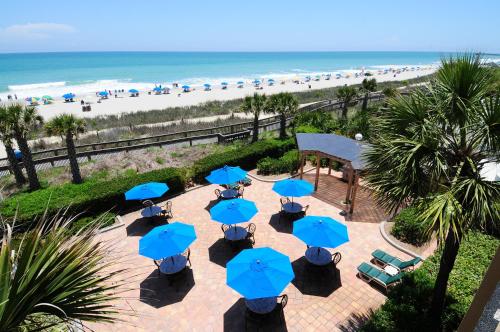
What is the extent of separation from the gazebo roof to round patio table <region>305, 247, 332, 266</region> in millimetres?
4702

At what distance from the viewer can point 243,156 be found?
1967 centimetres

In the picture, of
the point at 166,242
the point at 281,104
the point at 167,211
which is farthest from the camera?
the point at 281,104

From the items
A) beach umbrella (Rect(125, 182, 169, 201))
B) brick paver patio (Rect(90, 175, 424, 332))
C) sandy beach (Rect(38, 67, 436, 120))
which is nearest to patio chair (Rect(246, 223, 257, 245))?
brick paver patio (Rect(90, 175, 424, 332))

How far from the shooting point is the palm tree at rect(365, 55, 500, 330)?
5.59 metres

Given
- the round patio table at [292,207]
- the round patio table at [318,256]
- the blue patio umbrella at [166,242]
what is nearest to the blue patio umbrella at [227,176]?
the round patio table at [292,207]

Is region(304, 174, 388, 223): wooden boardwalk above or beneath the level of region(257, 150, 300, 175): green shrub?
beneath

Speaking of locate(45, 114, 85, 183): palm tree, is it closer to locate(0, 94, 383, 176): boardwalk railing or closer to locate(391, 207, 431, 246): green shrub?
locate(0, 94, 383, 176): boardwalk railing

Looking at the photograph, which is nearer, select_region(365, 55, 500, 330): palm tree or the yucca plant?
the yucca plant

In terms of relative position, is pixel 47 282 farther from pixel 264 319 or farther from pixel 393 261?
pixel 393 261

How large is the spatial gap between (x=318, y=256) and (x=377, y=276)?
1.99 metres

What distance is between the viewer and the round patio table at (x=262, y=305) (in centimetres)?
840

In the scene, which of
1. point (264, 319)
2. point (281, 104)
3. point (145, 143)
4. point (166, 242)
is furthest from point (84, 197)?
point (281, 104)

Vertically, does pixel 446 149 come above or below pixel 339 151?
above

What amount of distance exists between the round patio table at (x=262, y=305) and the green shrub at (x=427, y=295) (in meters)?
2.49
